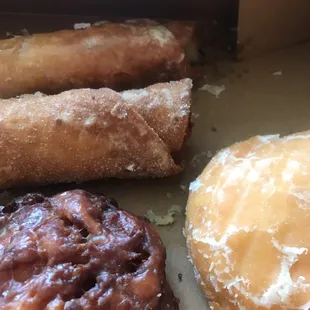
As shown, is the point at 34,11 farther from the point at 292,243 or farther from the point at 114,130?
the point at 292,243

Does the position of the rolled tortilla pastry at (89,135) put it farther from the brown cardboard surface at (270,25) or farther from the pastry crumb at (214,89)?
the brown cardboard surface at (270,25)

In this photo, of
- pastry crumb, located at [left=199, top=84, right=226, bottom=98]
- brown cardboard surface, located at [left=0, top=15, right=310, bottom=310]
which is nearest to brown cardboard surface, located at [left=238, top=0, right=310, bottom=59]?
brown cardboard surface, located at [left=0, top=15, right=310, bottom=310]

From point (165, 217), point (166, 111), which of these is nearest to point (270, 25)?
point (166, 111)

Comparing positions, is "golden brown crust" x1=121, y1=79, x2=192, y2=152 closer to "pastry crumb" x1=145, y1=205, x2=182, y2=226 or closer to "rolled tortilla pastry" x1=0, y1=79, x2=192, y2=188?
"rolled tortilla pastry" x1=0, y1=79, x2=192, y2=188

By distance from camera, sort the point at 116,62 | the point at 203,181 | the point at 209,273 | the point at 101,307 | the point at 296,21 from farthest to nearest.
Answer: the point at 296,21, the point at 116,62, the point at 203,181, the point at 209,273, the point at 101,307

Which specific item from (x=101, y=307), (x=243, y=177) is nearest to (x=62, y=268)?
(x=101, y=307)

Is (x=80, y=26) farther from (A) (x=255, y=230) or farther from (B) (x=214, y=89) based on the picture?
(A) (x=255, y=230)
